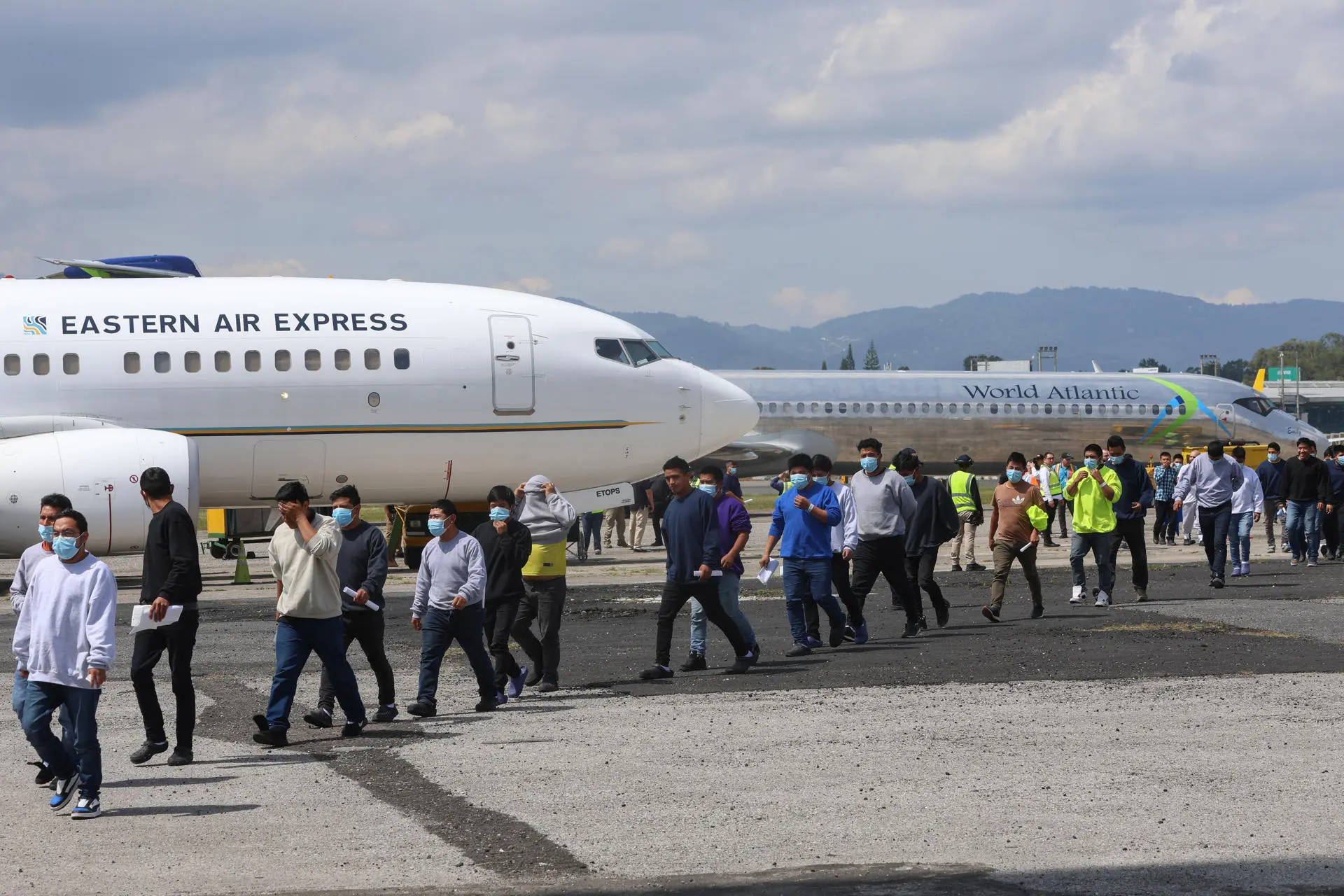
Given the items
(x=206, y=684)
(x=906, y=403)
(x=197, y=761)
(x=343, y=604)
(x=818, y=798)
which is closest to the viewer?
(x=818, y=798)

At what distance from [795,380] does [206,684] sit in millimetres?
35277

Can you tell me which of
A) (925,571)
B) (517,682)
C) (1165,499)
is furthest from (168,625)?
(1165,499)

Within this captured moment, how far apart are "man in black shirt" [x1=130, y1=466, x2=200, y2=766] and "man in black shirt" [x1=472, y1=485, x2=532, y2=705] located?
293 centimetres

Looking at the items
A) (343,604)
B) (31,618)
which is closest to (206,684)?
(343,604)

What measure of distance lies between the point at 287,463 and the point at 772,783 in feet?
49.8

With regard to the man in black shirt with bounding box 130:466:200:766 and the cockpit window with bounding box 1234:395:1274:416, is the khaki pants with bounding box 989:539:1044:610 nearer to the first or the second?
the man in black shirt with bounding box 130:466:200:766

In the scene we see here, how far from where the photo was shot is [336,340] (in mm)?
22812

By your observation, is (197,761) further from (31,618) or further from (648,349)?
(648,349)

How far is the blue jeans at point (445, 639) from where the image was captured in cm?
1202

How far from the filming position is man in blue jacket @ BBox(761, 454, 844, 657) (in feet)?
48.7

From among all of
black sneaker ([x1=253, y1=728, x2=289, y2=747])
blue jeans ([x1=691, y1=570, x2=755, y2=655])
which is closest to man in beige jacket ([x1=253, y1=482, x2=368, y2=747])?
black sneaker ([x1=253, y1=728, x2=289, y2=747])

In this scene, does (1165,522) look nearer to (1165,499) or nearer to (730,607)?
(1165,499)

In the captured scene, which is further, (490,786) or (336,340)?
(336,340)

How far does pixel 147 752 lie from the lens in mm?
10156
